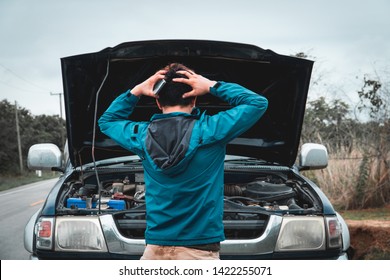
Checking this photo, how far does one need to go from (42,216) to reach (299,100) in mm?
2200

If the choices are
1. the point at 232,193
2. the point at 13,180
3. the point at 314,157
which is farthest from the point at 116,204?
the point at 13,180

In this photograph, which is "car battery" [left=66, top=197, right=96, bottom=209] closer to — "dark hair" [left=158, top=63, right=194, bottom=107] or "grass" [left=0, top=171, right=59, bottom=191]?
"dark hair" [left=158, top=63, right=194, bottom=107]

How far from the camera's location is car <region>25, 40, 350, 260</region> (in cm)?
277

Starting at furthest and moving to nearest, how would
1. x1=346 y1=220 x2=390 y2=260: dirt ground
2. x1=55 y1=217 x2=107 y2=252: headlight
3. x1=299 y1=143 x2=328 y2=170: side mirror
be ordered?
1. x1=346 y1=220 x2=390 y2=260: dirt ground
2. x1=299 y1=143 x2=328 y2=170: side mirror
3. x1=55 y1=217 x2=107 y2=252: headlight

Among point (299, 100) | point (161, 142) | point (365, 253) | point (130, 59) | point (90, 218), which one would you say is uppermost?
point (130, 59)

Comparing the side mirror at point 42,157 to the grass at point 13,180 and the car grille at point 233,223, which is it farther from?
the grass at point 13,180

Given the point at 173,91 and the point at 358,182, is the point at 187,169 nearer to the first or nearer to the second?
the point at 173,91

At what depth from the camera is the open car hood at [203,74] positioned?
314 centimetres

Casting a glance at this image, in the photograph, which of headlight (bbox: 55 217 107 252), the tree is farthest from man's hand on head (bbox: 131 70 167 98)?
the tree

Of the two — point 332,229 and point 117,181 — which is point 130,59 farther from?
point 332,229

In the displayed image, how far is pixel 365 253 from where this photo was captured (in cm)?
518

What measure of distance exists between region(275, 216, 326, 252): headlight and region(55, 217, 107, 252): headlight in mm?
1199

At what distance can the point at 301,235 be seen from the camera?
2803 mm
